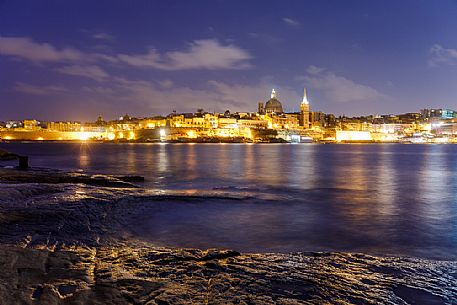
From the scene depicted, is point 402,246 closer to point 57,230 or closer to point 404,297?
point 404,297

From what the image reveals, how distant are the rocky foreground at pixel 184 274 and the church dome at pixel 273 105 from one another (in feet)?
546

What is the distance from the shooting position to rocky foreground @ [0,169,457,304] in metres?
3.54

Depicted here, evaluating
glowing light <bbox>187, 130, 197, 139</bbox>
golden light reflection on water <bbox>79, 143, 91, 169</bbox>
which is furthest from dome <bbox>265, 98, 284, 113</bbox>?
golden light reflection on water <bbox>79, 143, 91, 169</bbox>

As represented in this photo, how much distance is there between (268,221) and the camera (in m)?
8.61

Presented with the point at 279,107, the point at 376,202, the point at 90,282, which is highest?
the point at 279,107

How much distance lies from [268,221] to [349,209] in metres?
3.42

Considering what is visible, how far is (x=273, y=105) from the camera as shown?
173 meters

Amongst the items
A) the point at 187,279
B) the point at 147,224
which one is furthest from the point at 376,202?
the point at 187,279

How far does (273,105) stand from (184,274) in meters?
172

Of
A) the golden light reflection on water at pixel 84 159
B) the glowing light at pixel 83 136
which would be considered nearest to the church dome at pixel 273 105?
the glowing light at pixel 83 136

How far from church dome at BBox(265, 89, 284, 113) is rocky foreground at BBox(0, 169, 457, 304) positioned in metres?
A: 167

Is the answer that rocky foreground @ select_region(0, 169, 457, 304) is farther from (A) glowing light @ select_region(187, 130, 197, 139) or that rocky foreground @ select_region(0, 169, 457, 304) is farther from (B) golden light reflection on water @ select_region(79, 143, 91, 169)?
(A) glowing light @ select_region(187, 130, 197, 139)

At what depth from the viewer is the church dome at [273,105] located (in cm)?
17088

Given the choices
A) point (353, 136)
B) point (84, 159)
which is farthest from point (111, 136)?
point (84, 159)
